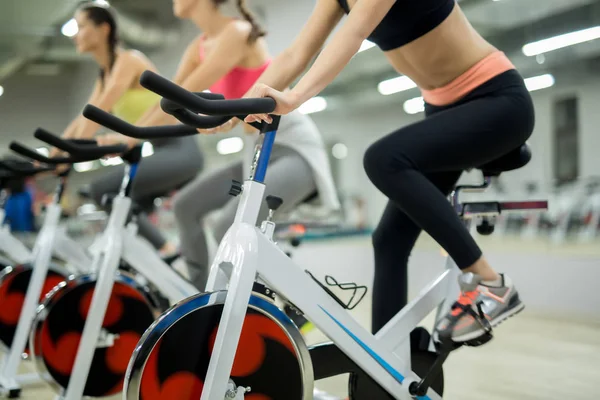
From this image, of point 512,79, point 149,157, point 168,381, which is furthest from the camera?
point 149,157

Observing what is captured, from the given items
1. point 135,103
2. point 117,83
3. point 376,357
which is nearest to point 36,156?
point 117,83

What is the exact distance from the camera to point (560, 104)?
13.8 ft

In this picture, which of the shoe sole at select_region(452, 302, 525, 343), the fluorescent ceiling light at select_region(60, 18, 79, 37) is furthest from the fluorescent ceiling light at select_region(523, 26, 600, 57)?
the fluorescent ceiling light at select_region(60, 18, 79, 37)

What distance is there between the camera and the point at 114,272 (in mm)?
1920

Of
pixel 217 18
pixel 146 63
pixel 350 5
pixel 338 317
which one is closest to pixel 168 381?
pixel 338 317

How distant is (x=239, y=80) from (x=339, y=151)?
15.2 ft

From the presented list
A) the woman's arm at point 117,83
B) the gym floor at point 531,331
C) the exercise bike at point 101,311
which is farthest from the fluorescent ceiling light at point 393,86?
the exercise bike at point 101,311

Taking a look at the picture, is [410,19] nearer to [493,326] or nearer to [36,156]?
[493,326]

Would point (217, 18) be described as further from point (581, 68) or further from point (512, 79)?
point (581, 68)

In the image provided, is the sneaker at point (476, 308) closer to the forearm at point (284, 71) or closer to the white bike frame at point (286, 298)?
the white bike frame at point (286, 298)

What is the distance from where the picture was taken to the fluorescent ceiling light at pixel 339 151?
21.7ft

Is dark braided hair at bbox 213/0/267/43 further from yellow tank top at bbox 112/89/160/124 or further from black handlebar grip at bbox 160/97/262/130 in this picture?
black handlebar grip at bbox 160/97/262/130

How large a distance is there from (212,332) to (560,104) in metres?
3.73

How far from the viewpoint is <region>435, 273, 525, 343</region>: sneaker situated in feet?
4.54
